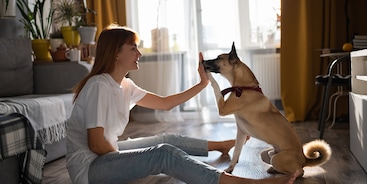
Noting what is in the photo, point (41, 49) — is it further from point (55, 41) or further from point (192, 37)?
point (192, 37)

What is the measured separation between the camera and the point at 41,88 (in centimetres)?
295

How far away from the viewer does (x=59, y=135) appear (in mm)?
2445

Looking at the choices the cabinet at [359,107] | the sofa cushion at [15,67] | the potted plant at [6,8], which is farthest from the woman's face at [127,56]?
the potted plant at [6,8]

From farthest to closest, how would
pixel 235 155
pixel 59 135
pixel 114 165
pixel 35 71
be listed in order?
pixel 35 71
pixel 59 135
pixel 235 155
pixel 114 165

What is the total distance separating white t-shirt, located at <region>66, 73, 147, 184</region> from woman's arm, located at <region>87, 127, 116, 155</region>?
0.02 meters

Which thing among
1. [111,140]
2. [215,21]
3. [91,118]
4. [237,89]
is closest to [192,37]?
[215,21]

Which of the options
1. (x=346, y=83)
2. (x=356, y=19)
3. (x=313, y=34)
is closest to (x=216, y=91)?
(x=346, y=83)

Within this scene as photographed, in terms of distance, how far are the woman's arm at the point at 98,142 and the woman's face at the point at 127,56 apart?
1.11ft

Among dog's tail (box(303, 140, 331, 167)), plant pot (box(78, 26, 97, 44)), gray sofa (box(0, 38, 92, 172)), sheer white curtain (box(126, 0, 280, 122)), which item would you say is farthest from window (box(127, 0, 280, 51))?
dog's tail (box(303, 140, 331, 167))

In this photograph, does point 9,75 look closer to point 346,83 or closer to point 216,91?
point 216,91

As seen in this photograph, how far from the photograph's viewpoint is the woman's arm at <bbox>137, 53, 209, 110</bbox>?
2.04 m

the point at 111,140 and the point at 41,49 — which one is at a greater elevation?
the point at 41,49

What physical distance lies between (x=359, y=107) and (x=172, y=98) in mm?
978

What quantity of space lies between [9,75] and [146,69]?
179 cm
